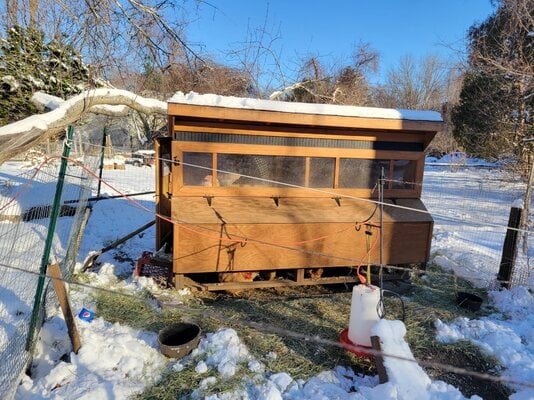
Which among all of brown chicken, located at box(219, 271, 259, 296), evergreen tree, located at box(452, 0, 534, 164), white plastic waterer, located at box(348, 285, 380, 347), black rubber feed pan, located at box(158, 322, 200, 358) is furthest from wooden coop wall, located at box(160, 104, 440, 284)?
evergreen tree, located at box(452, 0, 534, 164)

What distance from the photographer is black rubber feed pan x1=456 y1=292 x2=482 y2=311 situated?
4.22 metres

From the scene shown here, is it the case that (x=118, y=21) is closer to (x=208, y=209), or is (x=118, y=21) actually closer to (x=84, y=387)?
(x=208, y=209)

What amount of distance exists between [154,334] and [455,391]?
105 inches

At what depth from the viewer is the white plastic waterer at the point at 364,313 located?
118 inches

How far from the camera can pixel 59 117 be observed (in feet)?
10.9

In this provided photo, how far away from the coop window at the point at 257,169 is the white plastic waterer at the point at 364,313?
178 cm

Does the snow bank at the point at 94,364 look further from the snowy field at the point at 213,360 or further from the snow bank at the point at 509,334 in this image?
the snow bank at the point at 509,334

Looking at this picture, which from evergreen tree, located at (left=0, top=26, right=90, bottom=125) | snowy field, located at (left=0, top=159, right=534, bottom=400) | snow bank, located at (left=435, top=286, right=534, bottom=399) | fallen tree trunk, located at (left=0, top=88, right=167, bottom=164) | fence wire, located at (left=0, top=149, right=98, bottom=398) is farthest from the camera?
evergreen tree, located at (left=0, top=26, right=90, bottom=125)

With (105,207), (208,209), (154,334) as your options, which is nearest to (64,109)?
(208,209)

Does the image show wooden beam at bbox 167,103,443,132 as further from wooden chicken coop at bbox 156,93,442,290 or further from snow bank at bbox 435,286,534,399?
snow bank at bbox 435,286,534,399

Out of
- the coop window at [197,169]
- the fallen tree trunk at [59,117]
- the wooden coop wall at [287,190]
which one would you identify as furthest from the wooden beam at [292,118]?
the fallen tree trunk at [59,117]

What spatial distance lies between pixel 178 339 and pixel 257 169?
2.22 meters

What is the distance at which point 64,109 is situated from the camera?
11.4 feet

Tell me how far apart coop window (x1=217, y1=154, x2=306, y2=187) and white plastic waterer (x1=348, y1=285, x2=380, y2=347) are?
1.78 metres
